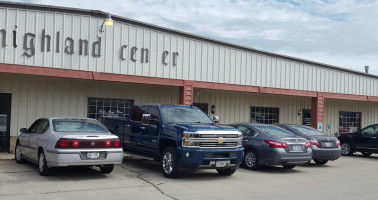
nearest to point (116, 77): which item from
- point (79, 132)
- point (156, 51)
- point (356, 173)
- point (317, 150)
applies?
point (156, 51)

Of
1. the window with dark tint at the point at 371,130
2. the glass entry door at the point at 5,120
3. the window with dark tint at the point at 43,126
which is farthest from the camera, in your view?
the window with dark tint at the point at 371,130

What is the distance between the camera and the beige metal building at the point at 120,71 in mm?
13969

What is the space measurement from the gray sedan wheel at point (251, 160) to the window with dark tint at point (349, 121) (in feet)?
47.5

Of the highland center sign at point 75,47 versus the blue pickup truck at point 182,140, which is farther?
the highland center sign at point 75,47

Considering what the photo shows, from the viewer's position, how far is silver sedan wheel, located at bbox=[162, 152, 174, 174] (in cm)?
1088

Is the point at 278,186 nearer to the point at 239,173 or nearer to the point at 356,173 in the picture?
the point at 239,173

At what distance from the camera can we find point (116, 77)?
15.4 m

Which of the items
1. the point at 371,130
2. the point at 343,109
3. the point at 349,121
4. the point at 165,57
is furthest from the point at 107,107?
the point at 349,121

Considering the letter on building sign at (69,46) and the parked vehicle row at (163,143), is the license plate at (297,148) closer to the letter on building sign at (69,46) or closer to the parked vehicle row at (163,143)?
the parked vehicle row at (163,143)

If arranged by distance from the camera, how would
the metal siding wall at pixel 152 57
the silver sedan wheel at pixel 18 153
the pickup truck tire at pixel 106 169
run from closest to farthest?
the pickup truck tire at pixel 106 169 → the silver sedan wheel at pixel 18 153 → the metal siding wall at pixel 152 57

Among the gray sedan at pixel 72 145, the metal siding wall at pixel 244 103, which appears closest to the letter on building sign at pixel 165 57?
the metal siding wall at pixel 244 103

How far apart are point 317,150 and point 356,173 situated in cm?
150

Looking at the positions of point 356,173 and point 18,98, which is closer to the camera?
point 356,173

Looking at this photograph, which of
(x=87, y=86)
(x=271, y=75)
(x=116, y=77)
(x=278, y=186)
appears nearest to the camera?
(x=278, y=186)
